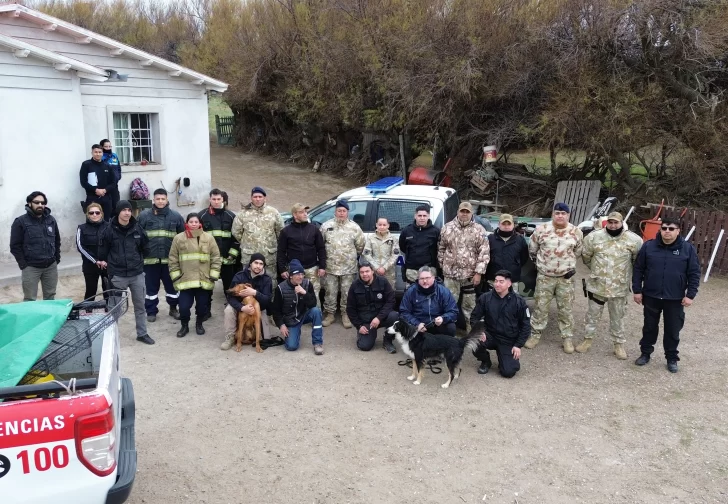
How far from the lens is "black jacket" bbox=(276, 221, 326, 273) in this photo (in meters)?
7.57

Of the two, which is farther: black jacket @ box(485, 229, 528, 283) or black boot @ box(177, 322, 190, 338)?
black boot @ box(177, 322, 190, 338)

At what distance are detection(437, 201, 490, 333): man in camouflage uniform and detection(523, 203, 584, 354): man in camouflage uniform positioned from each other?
0.62 meters

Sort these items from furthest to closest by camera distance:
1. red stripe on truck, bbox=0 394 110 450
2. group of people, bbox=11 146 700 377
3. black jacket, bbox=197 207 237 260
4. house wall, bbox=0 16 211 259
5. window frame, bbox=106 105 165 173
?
window frame, bbox=106 105 165 173
house wall, bbox=0 16 211 259
black jacket, bbox=197 207 237 260
group of people, bbox=11 146 700 377
red stripe on truck, bbox=0 394 110 450

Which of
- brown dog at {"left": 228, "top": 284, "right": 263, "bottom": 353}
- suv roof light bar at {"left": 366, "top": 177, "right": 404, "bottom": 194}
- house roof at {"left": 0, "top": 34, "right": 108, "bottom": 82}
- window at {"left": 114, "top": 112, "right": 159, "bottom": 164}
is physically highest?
house roof at {"left": 0, "top": 34, "right": 108, "bottom": 82}

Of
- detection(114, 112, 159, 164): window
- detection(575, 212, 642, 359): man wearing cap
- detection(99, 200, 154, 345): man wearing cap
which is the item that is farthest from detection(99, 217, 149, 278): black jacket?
detection(114, 112, 159, 164): window

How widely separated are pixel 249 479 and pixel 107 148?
821 centimetres

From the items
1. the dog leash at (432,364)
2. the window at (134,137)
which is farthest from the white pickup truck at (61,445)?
the window at (134,137)

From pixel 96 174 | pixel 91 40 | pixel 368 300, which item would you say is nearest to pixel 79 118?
pixel 96 174

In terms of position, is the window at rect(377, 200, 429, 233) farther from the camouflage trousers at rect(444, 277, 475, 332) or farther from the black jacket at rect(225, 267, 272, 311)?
the black jacket at rect(225, 267, 272, 311)

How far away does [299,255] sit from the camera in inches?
299

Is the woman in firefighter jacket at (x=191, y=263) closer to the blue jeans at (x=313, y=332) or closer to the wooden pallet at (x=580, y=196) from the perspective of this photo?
the blue jeans at (x=313, y=332)

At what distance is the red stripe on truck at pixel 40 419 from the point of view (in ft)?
9.00

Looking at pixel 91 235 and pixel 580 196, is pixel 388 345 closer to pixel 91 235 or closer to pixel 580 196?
pixel 91 235

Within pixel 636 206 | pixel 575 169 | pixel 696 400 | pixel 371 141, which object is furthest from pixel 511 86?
pixel 696 400
